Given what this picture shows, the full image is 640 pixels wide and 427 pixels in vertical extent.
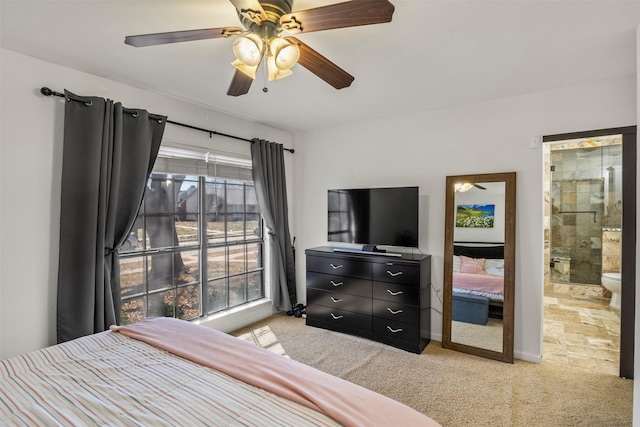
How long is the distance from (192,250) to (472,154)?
10.1ft

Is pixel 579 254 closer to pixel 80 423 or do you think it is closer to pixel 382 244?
pixel 382 244

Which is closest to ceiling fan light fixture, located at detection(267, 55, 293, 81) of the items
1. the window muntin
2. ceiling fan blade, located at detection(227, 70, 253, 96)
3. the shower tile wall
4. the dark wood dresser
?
ceiling fan blade, located at detection(227, 70, 253, 96)

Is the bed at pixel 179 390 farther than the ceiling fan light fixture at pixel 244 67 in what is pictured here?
No

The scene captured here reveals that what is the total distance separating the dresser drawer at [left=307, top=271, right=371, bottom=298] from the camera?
3484 millimetres

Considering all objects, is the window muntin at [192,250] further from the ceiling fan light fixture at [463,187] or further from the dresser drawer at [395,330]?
the ceiling fan light fixture at [463,187]

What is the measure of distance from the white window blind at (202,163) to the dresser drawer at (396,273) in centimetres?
186

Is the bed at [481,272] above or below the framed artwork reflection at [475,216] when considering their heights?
below

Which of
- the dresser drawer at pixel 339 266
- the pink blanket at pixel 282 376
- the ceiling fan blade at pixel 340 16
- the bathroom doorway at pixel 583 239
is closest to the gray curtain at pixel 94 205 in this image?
the pink blanket at pixel 282 376

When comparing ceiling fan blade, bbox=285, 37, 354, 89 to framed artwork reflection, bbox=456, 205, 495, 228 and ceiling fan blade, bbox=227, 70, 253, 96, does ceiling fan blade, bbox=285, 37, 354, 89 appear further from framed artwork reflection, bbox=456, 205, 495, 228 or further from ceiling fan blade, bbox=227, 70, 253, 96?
framed artwork reflection, bbox=456, 205, 495, 228

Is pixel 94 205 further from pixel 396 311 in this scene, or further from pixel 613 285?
pixel 613 285

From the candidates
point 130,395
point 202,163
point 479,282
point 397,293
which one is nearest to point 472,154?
point 479,282

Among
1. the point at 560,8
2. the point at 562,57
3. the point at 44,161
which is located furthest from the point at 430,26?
the point at 44,161

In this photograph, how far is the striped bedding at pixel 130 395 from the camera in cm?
113

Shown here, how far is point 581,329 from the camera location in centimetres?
377
